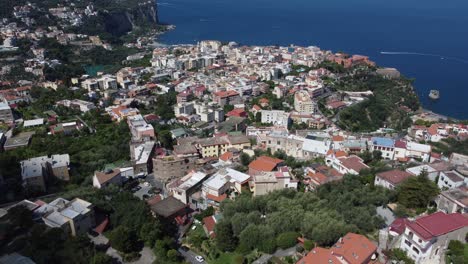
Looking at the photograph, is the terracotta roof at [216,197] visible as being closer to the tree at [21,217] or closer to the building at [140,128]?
the tree at [21,217]

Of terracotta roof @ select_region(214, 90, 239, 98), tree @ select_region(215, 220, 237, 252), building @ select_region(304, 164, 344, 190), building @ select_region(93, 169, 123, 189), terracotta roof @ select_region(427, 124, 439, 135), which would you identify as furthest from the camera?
terracotta roof @ select_region(214, 90, 239, 98)

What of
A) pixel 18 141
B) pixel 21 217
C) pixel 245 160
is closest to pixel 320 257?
pixel 245 160

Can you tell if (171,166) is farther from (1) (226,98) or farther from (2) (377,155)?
(1) (226,98)

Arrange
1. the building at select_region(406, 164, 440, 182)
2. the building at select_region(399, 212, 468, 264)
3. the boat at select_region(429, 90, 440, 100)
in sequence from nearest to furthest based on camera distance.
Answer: the building at select_region(399, 212, 468, 264) → the building at select_region(406, 164, 440, 182) → the boat at select_region(429, 90, 440, 100)

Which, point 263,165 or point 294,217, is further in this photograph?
point 263,165

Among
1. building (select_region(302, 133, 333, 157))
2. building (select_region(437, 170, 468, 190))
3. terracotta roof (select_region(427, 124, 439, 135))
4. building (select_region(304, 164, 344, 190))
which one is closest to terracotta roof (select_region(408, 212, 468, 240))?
building (select_region(437, 170, 468, 190))

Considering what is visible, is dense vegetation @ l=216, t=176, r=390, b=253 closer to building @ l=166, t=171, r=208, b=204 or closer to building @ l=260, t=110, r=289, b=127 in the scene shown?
building @ l=166, t=171, r=208, b=204

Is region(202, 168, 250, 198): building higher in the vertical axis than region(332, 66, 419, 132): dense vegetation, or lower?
higher
